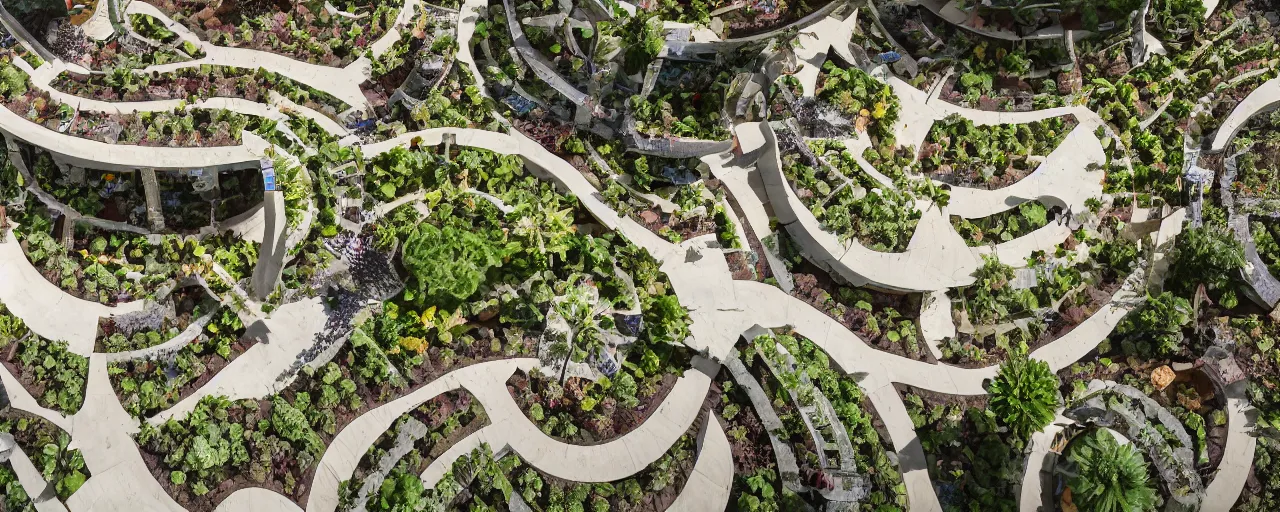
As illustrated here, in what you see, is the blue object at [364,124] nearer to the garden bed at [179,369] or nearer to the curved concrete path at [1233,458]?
the garden bed at [179,369]

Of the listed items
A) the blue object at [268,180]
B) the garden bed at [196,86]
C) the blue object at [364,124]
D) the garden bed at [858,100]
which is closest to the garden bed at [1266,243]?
the garden bed at [858,100]

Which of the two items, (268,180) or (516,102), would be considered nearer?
(268,180)

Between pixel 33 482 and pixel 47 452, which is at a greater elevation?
pixel 47 452

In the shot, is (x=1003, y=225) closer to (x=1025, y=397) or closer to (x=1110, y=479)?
(x=1025, y=397)

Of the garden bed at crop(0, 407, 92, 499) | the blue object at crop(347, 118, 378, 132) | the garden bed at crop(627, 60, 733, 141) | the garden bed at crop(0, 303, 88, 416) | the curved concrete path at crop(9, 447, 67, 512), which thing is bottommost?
the curved concrete path at crop(9, 447, 67, 512)

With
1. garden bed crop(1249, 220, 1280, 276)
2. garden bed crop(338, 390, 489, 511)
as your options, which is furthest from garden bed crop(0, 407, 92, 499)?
garden bed crop(1249, 220, 1280, 276)

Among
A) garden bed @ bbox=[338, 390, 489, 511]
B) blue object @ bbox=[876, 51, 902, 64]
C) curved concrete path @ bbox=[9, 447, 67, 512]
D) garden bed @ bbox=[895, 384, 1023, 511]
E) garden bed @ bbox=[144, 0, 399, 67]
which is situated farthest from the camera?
blue object @ bbox=[876, 51, 902, 64]

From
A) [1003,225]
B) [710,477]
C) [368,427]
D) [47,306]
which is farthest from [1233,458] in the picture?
[47,306]

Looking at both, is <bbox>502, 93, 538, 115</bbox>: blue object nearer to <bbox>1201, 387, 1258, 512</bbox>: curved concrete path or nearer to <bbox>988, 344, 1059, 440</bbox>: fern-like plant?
<bbox>988, 344, 1059, 440</bbox>: fern-like plant

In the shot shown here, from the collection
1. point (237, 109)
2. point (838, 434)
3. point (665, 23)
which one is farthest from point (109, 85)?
point (838, 434)

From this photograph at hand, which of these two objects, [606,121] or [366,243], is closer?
[366,243]

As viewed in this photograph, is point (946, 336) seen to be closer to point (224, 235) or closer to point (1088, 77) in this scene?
point (1088, 77)
